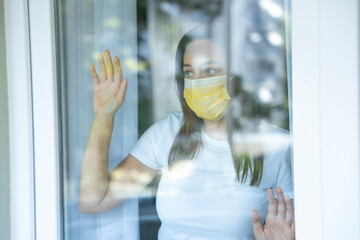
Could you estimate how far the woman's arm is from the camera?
5.98 feet

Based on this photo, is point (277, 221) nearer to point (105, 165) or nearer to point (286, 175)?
point (286, 175)

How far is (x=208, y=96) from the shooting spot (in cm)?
175

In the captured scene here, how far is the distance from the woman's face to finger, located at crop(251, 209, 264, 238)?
2.03 feet

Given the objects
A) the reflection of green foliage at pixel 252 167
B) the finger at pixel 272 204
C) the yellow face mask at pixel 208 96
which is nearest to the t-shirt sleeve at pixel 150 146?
the yellow face mask at pixel 208 96

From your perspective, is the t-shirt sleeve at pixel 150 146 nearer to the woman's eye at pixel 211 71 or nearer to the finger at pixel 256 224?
the woman's eye at pixel 211 71

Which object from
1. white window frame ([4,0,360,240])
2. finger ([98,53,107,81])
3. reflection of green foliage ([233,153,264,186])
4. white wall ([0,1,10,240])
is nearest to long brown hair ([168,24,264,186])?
reflection of green foliage ([233,153,264,186])

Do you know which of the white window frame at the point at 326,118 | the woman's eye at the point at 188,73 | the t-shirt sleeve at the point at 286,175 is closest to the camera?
the white window frame at the point at 326,118

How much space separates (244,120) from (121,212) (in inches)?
28.6

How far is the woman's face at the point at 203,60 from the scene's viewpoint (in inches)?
67.2

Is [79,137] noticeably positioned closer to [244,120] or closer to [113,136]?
[113,136]

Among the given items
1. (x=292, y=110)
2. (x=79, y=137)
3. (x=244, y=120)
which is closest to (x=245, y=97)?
(x=244, y=120)

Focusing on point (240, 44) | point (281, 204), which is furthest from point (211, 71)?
point (281, 204)

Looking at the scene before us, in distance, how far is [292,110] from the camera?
4.96ft

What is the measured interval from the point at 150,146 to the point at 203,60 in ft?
1.51
